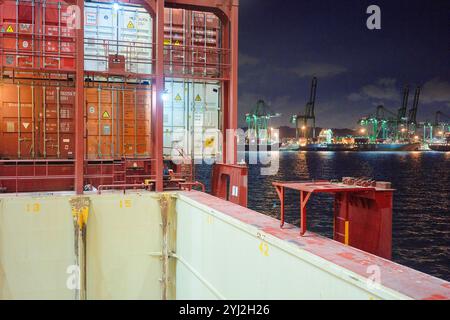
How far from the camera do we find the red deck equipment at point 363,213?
895cm

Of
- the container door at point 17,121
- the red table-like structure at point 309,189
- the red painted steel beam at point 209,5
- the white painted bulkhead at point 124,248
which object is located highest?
the red painted steel beam at point 209,5

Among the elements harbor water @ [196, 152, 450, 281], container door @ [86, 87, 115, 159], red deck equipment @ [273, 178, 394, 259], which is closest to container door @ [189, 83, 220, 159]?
container door @ [86, 87, 115, 159]

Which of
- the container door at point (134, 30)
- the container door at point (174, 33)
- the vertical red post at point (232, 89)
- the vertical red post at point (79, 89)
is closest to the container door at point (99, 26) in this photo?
the container door at point (134, 30)

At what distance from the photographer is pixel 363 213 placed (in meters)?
9.42

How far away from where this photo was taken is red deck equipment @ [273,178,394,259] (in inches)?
352

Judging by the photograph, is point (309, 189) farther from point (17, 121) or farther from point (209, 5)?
point (17, 121)

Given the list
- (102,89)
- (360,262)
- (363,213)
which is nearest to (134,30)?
(102,89)

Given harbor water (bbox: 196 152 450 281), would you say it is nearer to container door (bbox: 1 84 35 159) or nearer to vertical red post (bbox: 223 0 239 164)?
vertical red post (bbox: 223 0 239 164)

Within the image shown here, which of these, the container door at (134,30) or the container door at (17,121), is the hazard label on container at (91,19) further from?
the container door at (17,121)

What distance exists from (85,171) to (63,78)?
3737 millimetres
